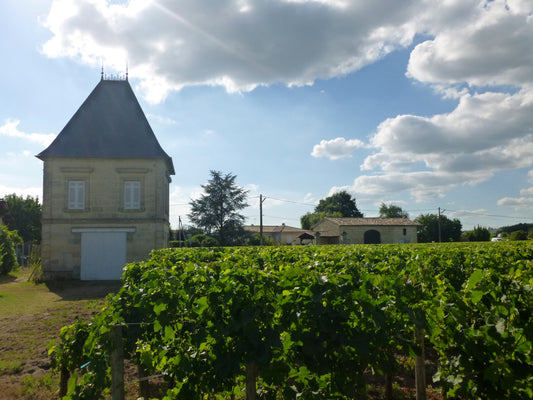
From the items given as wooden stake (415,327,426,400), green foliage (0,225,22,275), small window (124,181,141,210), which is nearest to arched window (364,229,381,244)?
small window (124,181,141,210)

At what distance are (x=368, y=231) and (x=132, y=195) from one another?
103ft

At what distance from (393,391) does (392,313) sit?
1.71 m

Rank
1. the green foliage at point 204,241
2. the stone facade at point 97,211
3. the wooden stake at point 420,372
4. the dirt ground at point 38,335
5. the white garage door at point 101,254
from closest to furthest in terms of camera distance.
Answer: the wooden stake at point 420,372, the dirt ground at point 38,335, the stone facade at point 97,211, the white garage door at point 101,254, the green foliage at point 204,241

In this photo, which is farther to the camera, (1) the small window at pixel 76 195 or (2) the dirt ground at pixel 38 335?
(1) the small window at pixel 76 195

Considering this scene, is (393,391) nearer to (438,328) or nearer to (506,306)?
(438,328)

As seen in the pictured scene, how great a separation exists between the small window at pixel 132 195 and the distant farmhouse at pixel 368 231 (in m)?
26.0

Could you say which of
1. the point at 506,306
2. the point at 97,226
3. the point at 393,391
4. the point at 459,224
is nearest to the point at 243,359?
the point at 506,306

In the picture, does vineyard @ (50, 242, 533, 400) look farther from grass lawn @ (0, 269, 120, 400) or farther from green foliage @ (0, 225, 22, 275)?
green foliage @ (0, 225, 22, 275)

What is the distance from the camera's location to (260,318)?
286 cm

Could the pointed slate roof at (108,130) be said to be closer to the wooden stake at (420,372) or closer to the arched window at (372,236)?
the wooden stake at (420,372)

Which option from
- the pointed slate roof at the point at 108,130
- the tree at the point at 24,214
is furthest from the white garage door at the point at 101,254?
the tree at the point at 24,214

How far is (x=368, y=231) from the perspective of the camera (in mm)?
45062

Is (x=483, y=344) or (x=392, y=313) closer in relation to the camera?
(x=483, y=344)

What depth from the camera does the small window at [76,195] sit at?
65.4ft
